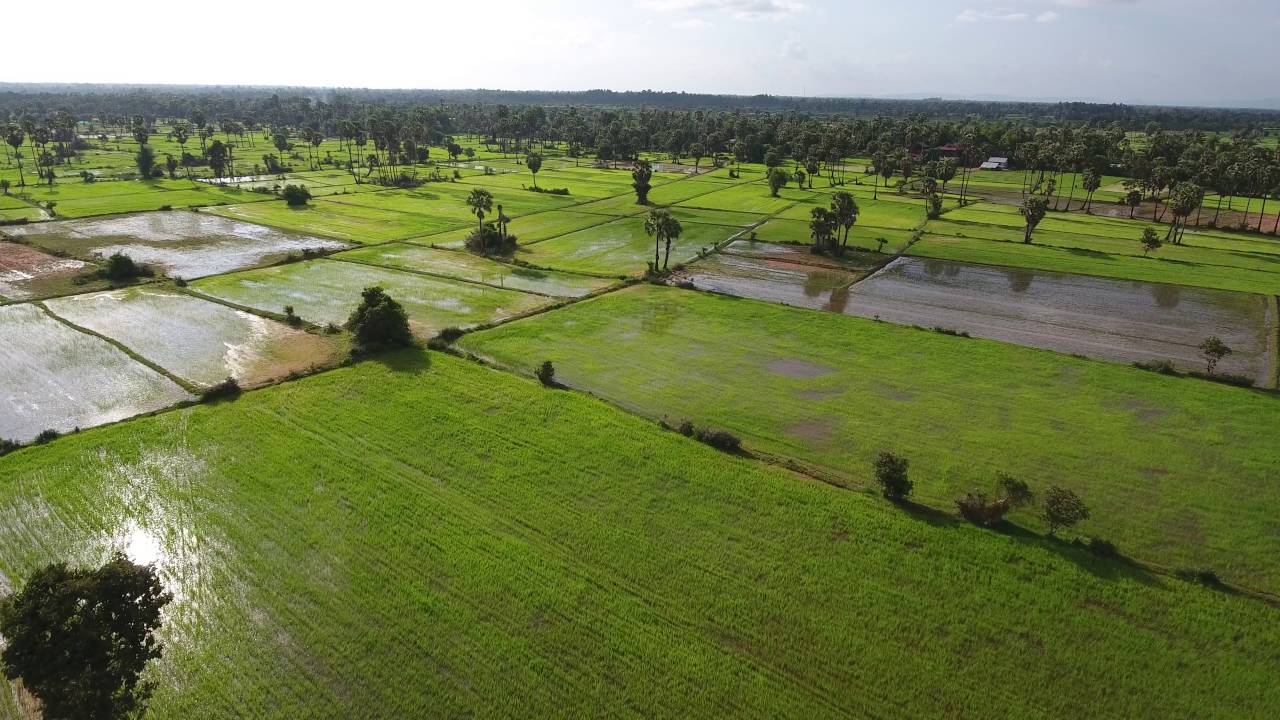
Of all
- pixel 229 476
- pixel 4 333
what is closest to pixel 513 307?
pixel 229 476

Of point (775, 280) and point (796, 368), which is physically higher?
point (775, 280)

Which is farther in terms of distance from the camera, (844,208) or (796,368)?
(844,208)

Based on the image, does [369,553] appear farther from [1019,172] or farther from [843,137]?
[1019,172]

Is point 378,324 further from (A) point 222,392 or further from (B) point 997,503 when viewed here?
(B) point 997,503

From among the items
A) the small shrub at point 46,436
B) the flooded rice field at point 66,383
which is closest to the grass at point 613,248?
the flooded rice field at point 66,383

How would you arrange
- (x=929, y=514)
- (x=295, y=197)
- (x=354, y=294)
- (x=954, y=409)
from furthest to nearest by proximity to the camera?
1. (x=295, y=197)
2. (x=354, y=294)
3. (x=954, y=409)
4. (x=929, y=514)

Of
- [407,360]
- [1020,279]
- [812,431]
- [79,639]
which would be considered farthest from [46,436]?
[1020,279]
